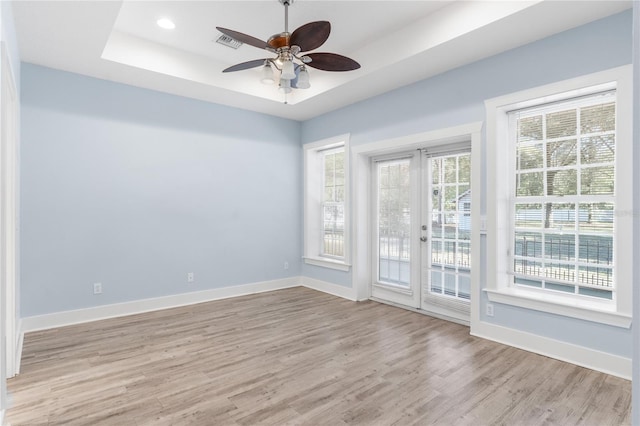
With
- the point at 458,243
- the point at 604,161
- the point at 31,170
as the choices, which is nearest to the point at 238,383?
the point at 458,243

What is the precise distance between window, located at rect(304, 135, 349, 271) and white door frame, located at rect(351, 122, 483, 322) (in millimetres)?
473

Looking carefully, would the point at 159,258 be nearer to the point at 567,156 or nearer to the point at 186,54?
the point at 186,54

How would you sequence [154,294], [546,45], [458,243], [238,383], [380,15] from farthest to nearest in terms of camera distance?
[154,294], [458,243], [380,15], [546,45], [238,383]

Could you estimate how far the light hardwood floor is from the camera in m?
2.22

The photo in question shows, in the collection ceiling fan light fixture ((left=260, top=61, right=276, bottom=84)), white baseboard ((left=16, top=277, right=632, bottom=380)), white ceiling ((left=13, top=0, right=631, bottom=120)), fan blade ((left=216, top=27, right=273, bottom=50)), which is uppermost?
white ceiling ((left=13, top=0, right=631, bottom=120))

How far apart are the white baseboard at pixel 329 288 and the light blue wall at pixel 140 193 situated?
1.23 ft

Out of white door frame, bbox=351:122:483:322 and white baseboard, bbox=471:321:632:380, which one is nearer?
white baseboard, bbox=471:321:632:380

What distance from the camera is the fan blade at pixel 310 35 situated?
7.80ft

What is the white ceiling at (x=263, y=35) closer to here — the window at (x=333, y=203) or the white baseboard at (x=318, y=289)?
the window at (x=333, y=203)

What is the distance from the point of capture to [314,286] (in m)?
5.82

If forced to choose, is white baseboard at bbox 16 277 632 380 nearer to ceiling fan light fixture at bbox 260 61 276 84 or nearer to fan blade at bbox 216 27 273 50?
ceiling fan light fixture at bbox 260 61 276 84

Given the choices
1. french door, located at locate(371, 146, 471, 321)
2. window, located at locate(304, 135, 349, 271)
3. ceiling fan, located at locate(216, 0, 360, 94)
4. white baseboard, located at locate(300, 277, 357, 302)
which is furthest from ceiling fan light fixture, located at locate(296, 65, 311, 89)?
white baseboard, located at locate(300, 277, 357, 302)

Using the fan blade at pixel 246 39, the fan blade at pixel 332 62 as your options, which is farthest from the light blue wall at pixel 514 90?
the fan blade at pixel 246 39

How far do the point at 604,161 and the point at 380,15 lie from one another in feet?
8.19
